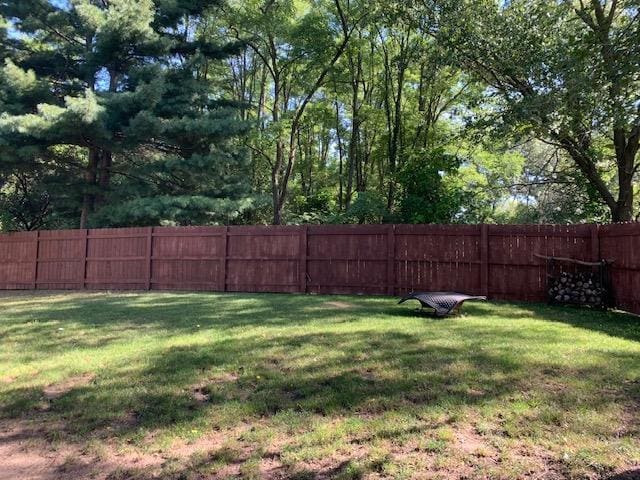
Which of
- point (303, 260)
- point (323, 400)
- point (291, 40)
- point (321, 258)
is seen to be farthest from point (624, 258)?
point (291, 40)

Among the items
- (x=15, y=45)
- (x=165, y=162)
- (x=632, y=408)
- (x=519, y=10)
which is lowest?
(x=632, y=408)

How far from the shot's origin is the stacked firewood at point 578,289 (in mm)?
9992

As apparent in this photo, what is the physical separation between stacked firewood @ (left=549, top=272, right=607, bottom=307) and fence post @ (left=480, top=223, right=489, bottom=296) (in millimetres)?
1433

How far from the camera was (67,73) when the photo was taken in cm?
1894

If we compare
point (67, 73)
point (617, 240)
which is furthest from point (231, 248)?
point (67, 73)

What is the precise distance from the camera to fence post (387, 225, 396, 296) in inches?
500

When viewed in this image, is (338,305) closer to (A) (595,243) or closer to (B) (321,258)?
(B) (321,258)

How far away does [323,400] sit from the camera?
4.34 metres

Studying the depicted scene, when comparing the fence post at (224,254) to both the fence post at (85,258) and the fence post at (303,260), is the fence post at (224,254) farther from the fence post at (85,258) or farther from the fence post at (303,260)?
the fence post at (85,258)

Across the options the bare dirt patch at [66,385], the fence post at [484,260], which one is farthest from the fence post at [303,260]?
the bare dirt patch at [66,385]

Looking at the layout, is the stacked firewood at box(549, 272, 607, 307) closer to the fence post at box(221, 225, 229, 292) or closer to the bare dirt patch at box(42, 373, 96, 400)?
the fence post at box(221, 225, 229, 292)

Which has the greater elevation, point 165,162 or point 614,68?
point 165,162

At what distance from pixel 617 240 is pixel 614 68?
5577 millimetres

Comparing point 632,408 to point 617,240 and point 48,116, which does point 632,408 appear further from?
point 48,116
